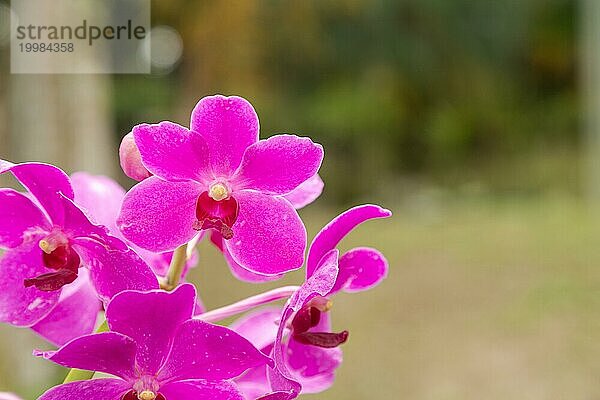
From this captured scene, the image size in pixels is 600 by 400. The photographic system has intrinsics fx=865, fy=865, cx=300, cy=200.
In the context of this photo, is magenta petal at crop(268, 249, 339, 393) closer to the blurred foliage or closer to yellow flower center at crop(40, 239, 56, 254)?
yellow flower center at crop(40, 239, 56, 254)

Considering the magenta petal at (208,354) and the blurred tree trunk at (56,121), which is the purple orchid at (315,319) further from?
the blurred tree trunk at (56,121)

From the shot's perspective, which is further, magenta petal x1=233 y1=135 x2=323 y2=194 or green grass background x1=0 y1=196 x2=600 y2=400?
green grass background x1=0 y1=196 x2=600 y2=400

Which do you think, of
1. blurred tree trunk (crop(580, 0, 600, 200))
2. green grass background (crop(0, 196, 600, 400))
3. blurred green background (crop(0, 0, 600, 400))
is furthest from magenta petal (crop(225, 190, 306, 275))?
blurred tree trunk (crop(580, 0, 600, 200))

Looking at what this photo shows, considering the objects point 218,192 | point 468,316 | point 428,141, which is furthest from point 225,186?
point 428,141

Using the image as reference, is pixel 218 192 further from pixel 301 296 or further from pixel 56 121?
pixel 56 121

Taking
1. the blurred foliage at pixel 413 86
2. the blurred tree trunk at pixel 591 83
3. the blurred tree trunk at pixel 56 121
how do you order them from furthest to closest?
the blurred foliage at pixel 413 86, the blurred tree trunk at pixel 591 83, the blurred tree trunk at pixel 56 121

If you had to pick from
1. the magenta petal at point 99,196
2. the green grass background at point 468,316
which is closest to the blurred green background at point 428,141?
the green grass background at point 468,316

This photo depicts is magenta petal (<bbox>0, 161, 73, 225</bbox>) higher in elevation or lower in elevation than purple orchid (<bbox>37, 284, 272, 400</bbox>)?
higher
